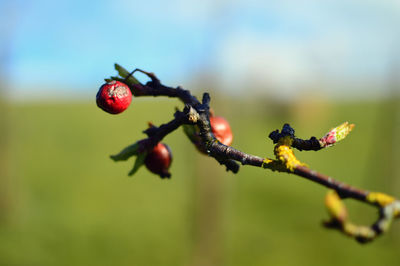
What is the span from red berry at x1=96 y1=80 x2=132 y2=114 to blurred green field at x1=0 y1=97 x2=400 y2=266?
7.96 metres

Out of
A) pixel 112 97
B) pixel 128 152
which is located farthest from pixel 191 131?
pixel 112 97

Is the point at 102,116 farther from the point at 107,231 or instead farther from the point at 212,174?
the point at 212,174

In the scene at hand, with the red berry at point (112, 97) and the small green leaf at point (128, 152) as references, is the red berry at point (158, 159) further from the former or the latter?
the red berry at point (112, 97)

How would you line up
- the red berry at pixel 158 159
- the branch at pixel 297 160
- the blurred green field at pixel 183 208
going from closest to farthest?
the branch at pixel 297 160, the red berry at pixel 158 159, the blurred green field at pixel 183 208

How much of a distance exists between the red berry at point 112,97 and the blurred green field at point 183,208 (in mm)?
7962

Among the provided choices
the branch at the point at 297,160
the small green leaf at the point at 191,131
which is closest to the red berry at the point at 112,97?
the branch at the point at 297,160

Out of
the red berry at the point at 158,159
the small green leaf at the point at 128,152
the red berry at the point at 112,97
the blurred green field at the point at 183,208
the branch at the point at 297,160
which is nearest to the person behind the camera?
the branch at the point at 297,160

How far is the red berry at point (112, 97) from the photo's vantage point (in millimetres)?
1186

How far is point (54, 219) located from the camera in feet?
52.2

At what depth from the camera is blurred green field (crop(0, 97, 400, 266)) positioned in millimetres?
11148

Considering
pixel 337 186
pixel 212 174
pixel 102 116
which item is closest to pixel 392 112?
pixel 212 174

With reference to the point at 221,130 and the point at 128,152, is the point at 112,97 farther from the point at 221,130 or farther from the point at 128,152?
the point at 221,130

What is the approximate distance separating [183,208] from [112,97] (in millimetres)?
16814

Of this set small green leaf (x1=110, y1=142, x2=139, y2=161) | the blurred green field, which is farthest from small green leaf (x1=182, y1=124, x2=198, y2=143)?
the blurred green field
